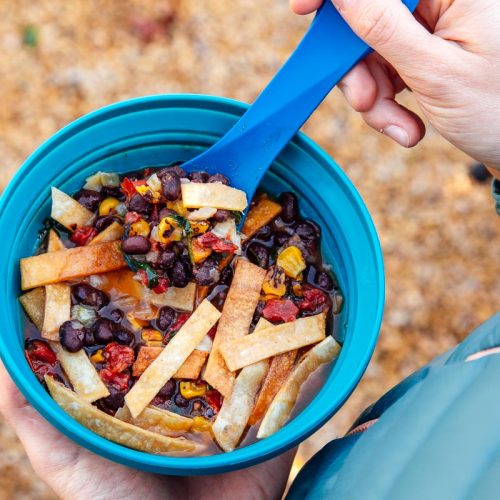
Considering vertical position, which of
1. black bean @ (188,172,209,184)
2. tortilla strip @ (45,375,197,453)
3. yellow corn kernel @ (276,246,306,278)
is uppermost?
black bean @ (188,172,209,184)

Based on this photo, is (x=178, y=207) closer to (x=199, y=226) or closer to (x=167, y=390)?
(x=199, y=226)

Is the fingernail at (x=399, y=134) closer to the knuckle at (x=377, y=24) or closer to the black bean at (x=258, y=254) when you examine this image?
the knuckle at (x=377, y=24)

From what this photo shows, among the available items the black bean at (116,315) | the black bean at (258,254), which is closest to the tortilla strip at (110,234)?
the black bean at (116,315)

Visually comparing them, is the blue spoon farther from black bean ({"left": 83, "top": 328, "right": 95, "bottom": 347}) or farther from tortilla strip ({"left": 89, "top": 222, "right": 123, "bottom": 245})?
black bean ({"left": 83, "top": 328, "right": 95, "bottom": 347})

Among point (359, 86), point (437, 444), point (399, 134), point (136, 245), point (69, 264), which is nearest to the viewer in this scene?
point (437, 444)

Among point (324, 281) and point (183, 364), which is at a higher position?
point (324, 281)

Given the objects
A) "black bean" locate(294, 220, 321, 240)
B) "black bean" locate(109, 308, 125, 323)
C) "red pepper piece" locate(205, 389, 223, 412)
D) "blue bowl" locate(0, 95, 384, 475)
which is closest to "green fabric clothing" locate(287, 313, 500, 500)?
"blue bowl" locate(0, 95, 384, 475)

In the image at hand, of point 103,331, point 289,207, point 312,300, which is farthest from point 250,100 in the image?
point 103,331
